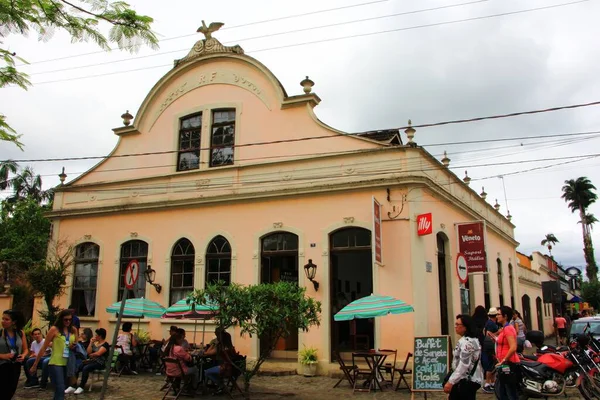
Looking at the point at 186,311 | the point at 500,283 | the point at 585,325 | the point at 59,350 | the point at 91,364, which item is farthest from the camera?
the point at 500,283

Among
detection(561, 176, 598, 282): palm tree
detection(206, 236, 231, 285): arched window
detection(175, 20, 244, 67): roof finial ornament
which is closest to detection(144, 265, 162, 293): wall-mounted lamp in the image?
detection(206, 236, 231, 285): arched window

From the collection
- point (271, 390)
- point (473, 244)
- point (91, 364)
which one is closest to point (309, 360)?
point (271, 390)

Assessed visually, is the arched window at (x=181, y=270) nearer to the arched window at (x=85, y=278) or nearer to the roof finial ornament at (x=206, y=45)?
the arched window at (x=85, y=278)

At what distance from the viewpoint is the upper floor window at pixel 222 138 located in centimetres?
1674

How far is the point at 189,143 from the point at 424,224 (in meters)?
8.33

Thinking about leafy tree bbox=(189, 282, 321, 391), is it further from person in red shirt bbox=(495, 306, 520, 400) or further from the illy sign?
the illy sign

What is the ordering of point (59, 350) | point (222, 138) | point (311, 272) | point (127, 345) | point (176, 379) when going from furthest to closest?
point (222, 138) < point (311, 272) < point (127, 345) < point (176, 379) < point (59, 350)

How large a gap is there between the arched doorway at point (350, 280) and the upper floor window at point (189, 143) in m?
5.63

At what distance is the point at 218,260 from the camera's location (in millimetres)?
15953

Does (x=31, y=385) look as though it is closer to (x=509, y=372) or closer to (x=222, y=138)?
(x=222, y=138)

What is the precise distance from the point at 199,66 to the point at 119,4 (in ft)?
38.1

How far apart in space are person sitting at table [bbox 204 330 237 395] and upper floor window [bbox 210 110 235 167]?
710 cm

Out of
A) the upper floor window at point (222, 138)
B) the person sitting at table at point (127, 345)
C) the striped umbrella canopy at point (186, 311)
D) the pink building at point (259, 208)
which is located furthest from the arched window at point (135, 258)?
the striped umbrella canopy at point (186, 311)

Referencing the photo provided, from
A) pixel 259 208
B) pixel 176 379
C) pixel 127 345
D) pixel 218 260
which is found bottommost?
pixel 176 379
